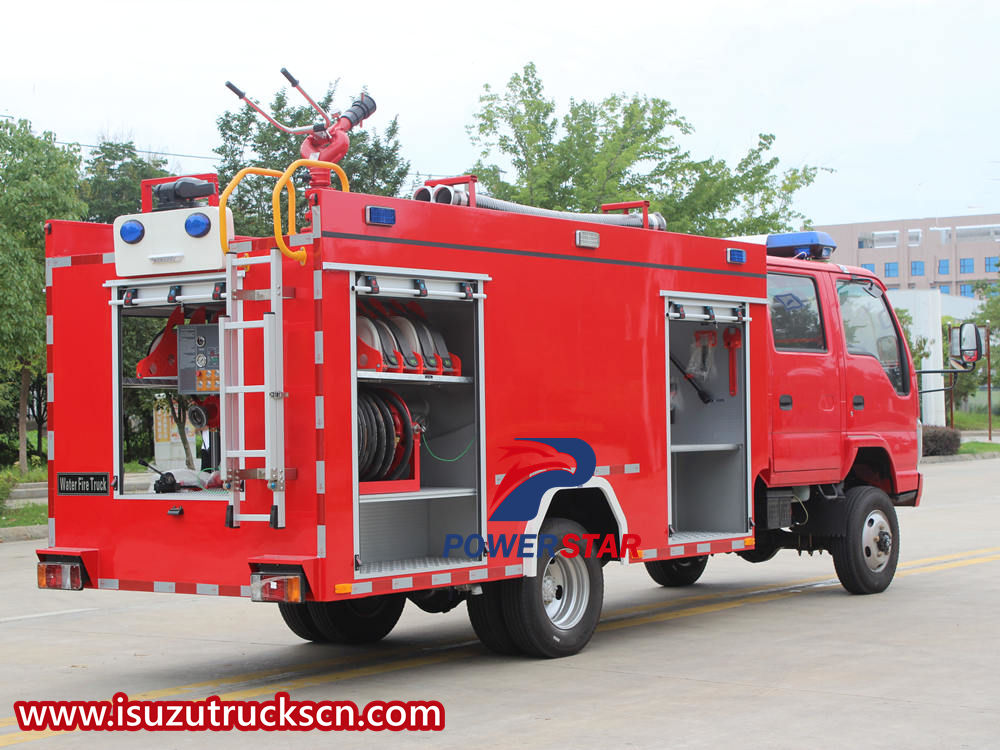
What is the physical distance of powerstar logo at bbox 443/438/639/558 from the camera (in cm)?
809

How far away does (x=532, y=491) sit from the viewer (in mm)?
8297

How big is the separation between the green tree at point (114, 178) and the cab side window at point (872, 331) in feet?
110

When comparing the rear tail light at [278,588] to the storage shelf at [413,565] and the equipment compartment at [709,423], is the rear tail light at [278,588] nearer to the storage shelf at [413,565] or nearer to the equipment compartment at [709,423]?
the storage shelf at [413,565]

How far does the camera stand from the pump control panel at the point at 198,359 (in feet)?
26.1

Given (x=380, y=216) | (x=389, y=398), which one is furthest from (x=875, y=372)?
(x=380, y=216)

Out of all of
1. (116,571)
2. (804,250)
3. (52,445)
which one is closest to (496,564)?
(116,571)

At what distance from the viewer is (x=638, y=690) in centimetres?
748

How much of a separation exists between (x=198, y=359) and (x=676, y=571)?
5.94 metres

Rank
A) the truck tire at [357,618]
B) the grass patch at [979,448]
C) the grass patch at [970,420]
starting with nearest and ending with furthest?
the truck tire at [357,618]
the grass patch at [979,448]
the grass patch at [970,420]

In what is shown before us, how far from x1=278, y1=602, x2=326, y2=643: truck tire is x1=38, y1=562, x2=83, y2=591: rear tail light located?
173 centimetres

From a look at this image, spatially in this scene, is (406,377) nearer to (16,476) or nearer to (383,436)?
(383,436)

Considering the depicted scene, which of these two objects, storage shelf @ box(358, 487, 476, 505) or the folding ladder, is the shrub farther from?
the folding ladder

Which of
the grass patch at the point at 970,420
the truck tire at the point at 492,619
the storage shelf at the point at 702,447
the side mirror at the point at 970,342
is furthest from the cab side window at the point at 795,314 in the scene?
the grass patch at the point at 970,420

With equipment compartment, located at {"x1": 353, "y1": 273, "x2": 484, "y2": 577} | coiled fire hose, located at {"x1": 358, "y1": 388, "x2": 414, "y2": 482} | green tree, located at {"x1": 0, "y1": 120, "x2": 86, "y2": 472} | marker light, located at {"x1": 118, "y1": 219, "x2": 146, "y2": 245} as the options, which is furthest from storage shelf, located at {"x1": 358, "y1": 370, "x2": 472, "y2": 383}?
green tree, located at {"x1": 0, "y1": 120, "x2": 86, "y2": 472}
